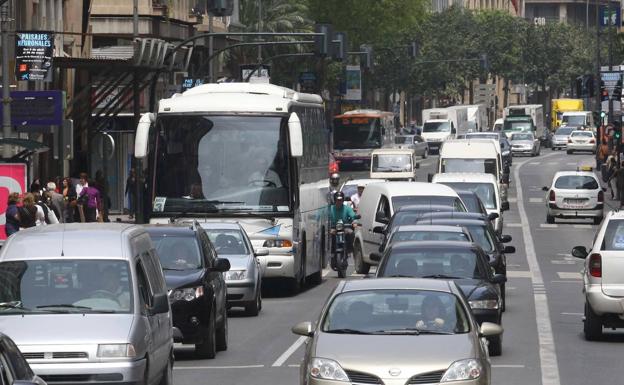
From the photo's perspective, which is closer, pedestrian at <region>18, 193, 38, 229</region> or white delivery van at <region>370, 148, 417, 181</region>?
pedestrian at <region>18, 193, 38, 229</region>

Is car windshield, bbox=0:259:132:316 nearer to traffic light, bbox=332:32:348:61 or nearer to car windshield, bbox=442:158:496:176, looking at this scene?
car windshield, bbox=442:158:496:176

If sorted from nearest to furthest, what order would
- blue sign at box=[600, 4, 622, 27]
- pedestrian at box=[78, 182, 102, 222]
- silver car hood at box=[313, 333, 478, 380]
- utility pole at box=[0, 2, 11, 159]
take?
silver car hood at box=[313, 333, 478, 380]
utility pole at box=[0, 2, 11, 159]
pedestrian at box=[78, 182, 102, 222]
blue sign at box=[600, 4, 622, 27]

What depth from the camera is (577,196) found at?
2188 inches

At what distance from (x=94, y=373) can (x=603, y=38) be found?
14657 centimetres

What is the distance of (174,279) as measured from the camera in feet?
67.1

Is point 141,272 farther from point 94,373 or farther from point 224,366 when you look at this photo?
point 224,366

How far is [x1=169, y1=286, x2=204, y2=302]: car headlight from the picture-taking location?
20.1 m

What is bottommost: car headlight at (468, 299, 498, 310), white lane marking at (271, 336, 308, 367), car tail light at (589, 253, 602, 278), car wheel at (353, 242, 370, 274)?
car wheel at (353, 242, 370, 274)

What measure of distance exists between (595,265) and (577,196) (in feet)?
113

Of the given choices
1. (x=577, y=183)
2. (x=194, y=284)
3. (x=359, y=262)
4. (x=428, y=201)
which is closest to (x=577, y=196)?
(x=577, y=183)

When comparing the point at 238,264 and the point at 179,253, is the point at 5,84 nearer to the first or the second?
the point at 238,264

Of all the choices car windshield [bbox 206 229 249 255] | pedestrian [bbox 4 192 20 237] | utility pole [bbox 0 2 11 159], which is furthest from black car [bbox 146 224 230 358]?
utility pole [bbox 0 2 11 159]

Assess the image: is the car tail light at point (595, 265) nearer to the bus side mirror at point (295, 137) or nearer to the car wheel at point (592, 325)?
the car wheel at point (592, 325)

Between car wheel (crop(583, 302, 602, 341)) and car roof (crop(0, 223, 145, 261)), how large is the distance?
27.0 ft
